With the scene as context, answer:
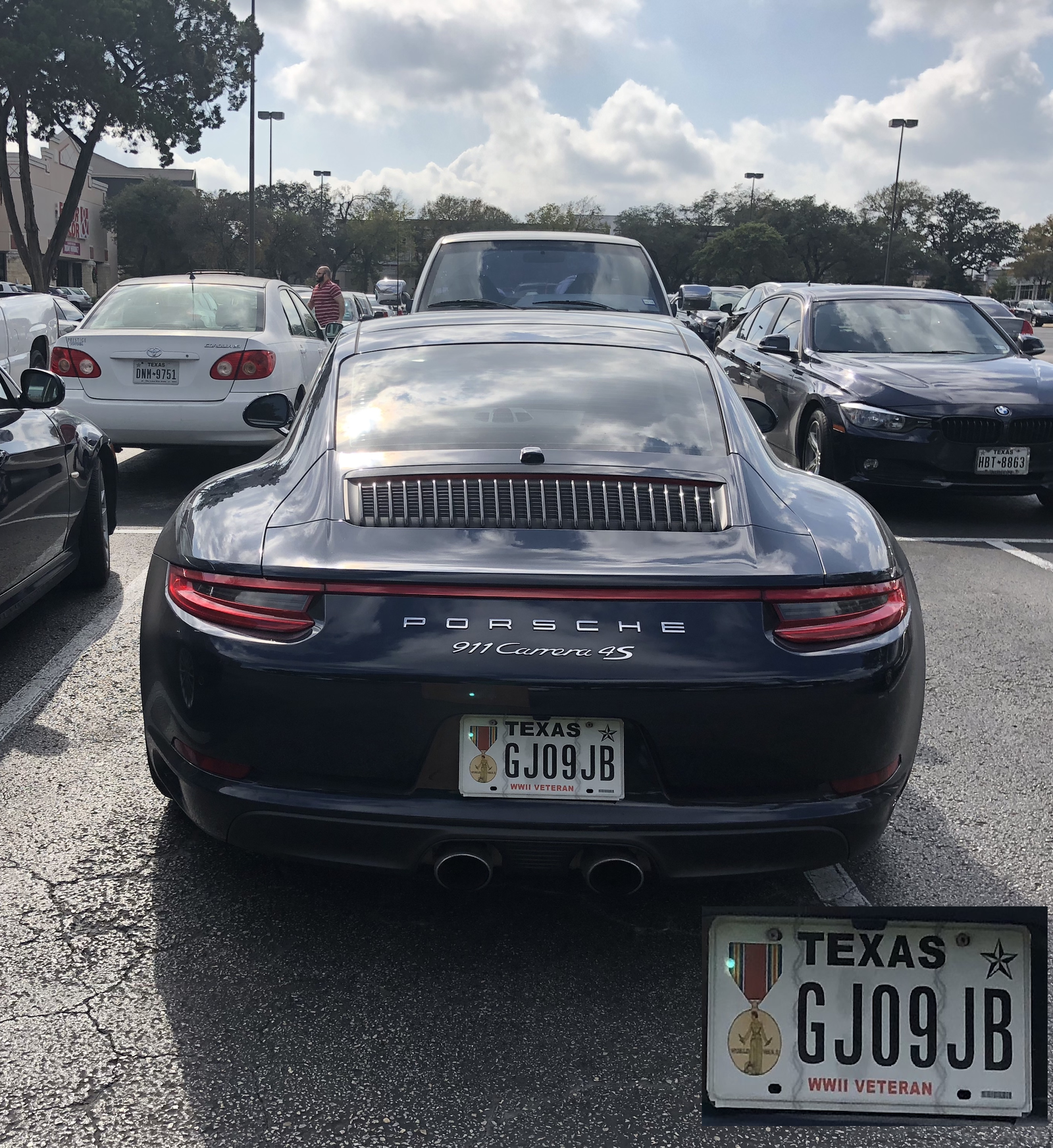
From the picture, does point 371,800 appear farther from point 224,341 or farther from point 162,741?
point 224,341

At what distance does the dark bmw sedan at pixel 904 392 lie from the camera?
28.0 feet

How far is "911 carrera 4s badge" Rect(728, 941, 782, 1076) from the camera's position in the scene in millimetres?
1937

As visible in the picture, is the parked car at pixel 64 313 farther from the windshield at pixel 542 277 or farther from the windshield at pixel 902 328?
the windshield at pixel 902 328

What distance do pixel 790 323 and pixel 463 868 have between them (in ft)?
28.6

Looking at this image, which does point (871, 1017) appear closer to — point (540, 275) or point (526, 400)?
point (526, 400)

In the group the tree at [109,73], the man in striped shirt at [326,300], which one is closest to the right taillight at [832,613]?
the man in striped shirt at [326,300]

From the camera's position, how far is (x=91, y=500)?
6145 millimetres

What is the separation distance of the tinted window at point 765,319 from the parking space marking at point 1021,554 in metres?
3.48

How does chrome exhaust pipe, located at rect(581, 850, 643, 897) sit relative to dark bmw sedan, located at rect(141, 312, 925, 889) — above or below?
below

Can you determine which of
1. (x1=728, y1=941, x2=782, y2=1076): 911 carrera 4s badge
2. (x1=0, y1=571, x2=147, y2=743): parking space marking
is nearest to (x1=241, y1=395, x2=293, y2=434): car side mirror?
(x1=0, y1=571, x2=147, y2=743): parking space marking

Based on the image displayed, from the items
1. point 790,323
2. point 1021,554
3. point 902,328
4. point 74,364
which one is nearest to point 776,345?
point 790,323

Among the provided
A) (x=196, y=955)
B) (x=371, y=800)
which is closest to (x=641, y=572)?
(x=371, y=800)

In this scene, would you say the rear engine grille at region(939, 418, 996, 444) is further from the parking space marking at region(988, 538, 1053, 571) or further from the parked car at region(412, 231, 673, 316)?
the parked car at region(412, 231, 673, 316)

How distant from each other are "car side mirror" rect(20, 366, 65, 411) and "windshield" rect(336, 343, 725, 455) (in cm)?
220
